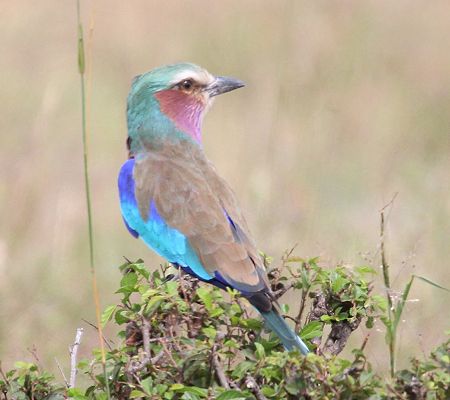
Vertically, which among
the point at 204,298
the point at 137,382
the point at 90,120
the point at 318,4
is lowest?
the point at 137,382

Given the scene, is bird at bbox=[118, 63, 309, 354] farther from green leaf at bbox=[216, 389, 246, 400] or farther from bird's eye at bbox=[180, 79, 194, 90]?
green leaf at bbox=[216, 389, 246, 400]

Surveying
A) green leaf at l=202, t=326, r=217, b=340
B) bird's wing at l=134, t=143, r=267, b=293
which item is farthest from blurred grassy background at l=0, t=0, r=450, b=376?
green leaf at l=202, t=326, r=217, b=340

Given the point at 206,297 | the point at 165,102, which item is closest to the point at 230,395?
the point at 206,297

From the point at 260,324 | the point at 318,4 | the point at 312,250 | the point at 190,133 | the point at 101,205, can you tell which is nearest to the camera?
the point at 260,324

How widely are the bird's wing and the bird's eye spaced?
31 centimetres

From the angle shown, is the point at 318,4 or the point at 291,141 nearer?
the point at 291,141

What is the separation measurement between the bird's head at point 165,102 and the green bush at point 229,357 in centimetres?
130

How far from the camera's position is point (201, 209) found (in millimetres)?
4461

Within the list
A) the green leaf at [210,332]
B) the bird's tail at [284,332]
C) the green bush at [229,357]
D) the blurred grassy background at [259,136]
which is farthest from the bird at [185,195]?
the blurred grassy background at [259,136]

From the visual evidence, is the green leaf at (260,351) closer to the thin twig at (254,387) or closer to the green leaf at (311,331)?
the thin twig at (254,387)

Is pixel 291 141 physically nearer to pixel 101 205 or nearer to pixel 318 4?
pixel 101 205

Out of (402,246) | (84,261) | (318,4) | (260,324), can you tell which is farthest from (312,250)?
(318,4)

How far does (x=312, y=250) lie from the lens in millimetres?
6395

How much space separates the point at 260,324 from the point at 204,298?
0.65 ft
